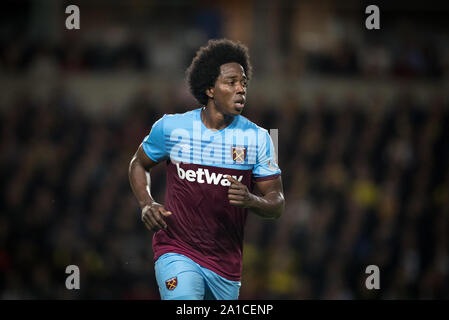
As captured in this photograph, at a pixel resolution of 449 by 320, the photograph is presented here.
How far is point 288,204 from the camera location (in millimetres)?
11367

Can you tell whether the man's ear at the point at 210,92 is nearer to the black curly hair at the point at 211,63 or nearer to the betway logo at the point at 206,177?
the black curly hair at the point at 211,63

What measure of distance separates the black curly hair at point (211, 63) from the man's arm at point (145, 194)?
2.19ft

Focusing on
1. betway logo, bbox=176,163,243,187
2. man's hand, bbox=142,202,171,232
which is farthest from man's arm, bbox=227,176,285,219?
man's hand, bbox=142,202,171,232

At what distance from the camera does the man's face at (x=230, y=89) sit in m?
5.20

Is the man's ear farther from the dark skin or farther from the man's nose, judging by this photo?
the man's nose

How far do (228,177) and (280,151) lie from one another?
669cm

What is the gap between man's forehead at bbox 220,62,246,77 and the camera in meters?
5.28

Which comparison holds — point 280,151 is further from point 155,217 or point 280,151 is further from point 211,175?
point 155,217

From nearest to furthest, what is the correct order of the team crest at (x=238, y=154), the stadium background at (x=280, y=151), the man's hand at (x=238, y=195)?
the man's hand at (x=238, y=195), the team crest at (x=238, y=154), the stadium background at (x=280, y=151)

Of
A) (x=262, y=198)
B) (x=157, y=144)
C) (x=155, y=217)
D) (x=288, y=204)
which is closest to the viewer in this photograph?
(x=155, y=217)

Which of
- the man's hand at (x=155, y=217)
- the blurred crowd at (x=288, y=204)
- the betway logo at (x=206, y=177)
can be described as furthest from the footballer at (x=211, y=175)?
the blurred crowd at (x=288, y=204)

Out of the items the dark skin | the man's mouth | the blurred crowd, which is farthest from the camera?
the blurred crowd

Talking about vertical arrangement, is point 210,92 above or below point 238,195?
above

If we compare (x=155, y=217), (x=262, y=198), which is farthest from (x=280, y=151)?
(x=155, y=217)
